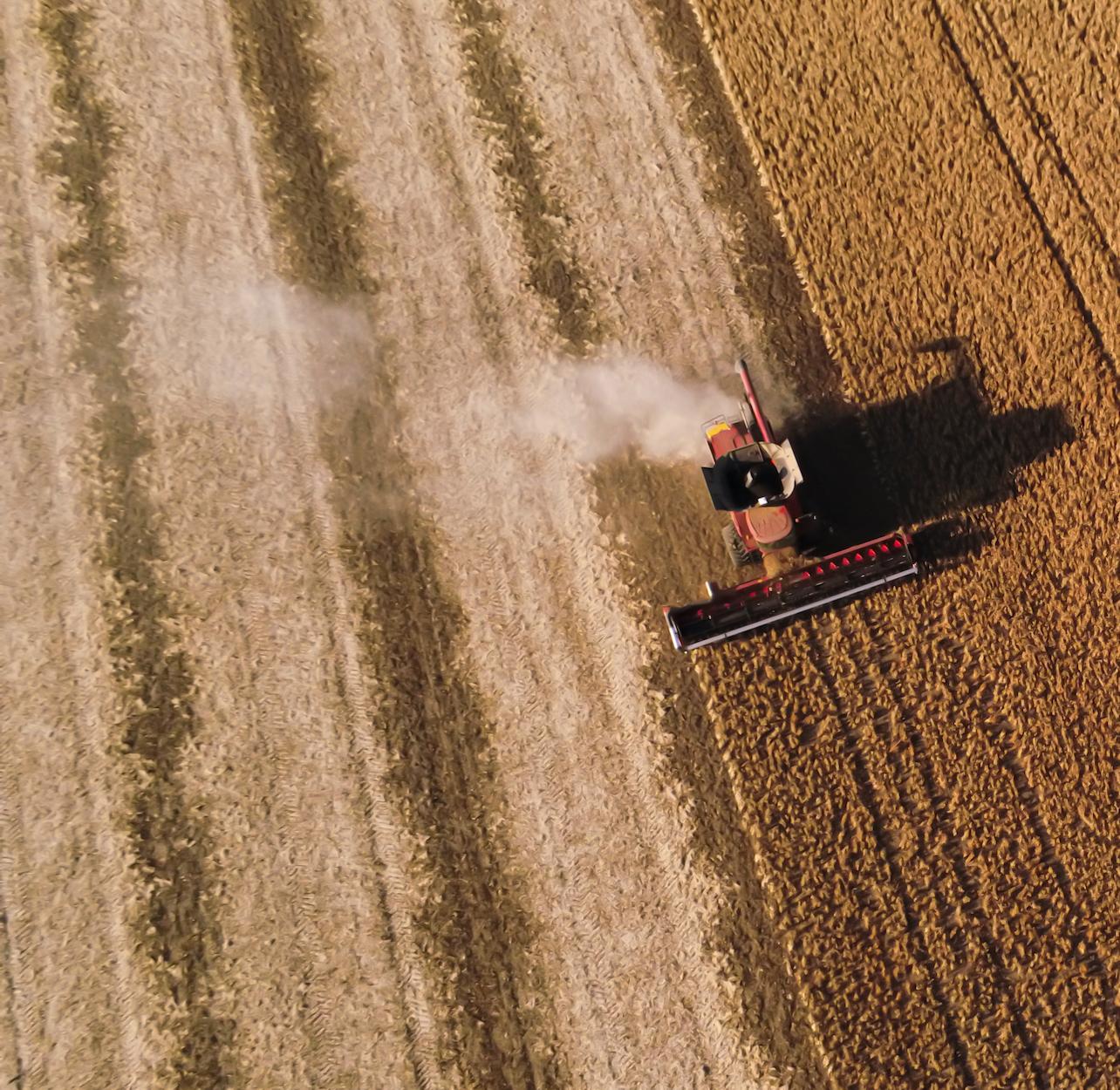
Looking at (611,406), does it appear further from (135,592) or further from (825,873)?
(135,592)

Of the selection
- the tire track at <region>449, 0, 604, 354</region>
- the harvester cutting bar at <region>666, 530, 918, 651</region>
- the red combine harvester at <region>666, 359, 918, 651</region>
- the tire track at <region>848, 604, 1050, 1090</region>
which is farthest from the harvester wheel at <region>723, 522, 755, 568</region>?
the tire track at <region>449, 0, 604, 354</region>

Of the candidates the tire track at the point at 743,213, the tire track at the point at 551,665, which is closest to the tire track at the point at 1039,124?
the tire track at the point at 743,213

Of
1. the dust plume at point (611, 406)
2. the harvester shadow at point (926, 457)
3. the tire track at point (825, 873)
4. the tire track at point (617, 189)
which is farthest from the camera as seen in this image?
the tire track at point (617, 189)

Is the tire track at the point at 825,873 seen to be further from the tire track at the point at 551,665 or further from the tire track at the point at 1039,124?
the tire track at the point at 1039,124

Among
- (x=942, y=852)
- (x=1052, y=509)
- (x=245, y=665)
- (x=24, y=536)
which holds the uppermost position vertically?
(x=24, y=536)

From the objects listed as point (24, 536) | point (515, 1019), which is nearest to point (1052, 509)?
point (515, 1019)

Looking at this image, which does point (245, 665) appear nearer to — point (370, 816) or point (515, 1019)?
point (370, 816)

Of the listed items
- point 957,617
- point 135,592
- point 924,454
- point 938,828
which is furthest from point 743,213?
point 135,592
